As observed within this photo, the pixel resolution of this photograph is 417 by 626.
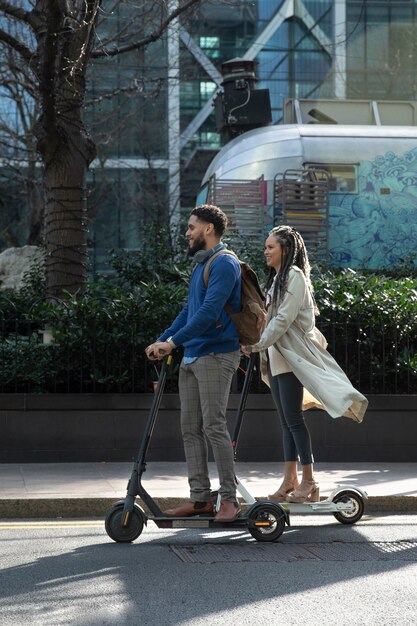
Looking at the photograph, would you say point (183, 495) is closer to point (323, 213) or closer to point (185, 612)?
point (185, 612)

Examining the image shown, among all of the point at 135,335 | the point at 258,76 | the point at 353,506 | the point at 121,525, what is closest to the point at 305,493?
the point at 353,506

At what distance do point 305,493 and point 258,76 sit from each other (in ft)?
142

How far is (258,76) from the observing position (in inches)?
1935

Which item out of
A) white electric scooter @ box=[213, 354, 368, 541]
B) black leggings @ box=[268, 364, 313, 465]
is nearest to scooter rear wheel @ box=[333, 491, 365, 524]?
white electric scooter @ box=[213, 354, 368, 541]

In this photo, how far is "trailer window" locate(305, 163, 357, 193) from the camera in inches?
671

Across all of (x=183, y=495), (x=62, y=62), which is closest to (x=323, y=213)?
(x=62, y=62)

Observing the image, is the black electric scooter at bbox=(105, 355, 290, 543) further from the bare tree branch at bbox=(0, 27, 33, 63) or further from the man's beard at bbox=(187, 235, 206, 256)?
the bare tree branch at bbox=(0, 27, 33, 63)

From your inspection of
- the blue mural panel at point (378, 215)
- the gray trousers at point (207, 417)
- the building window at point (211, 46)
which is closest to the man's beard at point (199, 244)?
the gray trousers at point (207, 417)

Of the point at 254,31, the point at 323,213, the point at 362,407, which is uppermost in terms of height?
the point at 254,31

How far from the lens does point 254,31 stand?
52.1 m

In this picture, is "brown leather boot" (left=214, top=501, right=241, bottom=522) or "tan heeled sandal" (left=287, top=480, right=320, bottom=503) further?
"tan heeled sandal" (left=287, top=480, right=320, bottom=503)

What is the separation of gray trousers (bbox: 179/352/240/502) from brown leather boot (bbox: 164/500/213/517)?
0.11 feet

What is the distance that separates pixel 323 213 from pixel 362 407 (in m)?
9.49

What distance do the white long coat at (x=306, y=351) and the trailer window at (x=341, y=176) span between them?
967cm
